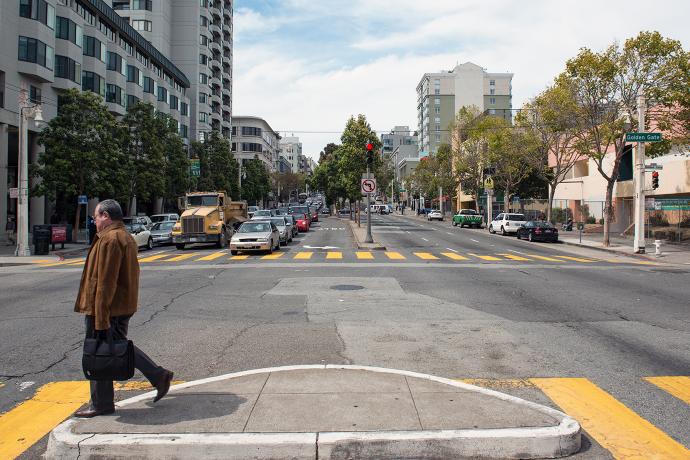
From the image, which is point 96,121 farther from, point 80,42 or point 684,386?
point 684,386

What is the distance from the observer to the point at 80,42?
42.3 meters

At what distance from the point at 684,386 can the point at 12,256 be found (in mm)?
25552

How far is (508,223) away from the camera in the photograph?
42250 mm

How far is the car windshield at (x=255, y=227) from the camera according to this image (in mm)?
24016

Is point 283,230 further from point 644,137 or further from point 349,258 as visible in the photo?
point 644,137

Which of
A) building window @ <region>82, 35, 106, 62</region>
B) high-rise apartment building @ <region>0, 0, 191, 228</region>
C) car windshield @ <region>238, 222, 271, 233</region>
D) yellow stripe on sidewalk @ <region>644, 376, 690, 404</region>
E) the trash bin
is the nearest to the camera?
yellow stripe on sidewalk @ <region>644, 376, 690, 404</region>

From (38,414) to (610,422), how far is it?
5.23 metres

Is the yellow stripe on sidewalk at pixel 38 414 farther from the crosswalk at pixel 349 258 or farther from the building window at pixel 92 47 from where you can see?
the building window at pixel 92 47

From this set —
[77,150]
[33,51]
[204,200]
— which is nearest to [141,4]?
[33,51]

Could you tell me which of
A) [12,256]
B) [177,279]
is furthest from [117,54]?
[177,279]

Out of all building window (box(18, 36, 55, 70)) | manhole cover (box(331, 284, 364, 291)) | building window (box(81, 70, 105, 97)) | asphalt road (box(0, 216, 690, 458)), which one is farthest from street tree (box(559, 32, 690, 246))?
building window (box(81, 70, 105, 97))

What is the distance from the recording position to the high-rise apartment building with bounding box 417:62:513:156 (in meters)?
123

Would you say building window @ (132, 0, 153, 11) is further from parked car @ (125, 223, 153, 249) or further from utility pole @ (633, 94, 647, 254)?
utility pole @ (633, 94, 647, 254)

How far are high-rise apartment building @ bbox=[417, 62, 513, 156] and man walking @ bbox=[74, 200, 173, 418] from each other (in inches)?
4683
